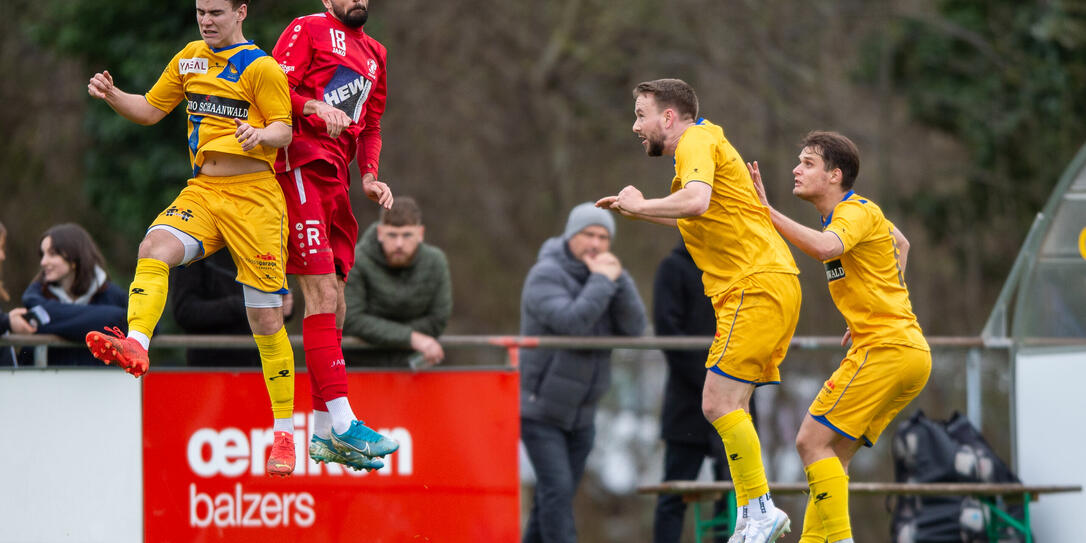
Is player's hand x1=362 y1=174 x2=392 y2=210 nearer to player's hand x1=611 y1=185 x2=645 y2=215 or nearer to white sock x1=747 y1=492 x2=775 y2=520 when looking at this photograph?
player's hand x1=611 y1=185 x2=645 y2=215

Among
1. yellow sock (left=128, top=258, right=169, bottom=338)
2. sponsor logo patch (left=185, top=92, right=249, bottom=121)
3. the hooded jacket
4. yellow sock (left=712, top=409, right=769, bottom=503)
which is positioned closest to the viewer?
yellow sock (left=128, top=258, right=169, bottom=338)

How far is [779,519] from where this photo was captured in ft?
19.6

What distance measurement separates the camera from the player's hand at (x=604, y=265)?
7.78 m

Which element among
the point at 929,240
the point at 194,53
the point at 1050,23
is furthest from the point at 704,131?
→ the point at 929,240

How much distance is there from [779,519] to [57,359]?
4.03 m

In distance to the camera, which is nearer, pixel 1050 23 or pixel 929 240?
pixel 1050 23

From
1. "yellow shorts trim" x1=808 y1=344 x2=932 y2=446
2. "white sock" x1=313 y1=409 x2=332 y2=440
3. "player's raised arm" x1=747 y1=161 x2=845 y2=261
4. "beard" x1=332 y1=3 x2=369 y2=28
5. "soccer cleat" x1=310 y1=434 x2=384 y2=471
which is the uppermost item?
"beard" x1=332 y1=3 x2=369 y2=28

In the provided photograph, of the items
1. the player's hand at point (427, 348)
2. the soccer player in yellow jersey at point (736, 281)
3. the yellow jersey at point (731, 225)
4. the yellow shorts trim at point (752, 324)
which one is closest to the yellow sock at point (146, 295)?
the player's hand at point (427, 348)

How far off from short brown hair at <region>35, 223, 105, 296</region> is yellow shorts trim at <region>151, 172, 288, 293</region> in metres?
1.63

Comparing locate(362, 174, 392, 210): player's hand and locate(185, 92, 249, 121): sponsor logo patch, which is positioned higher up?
locate(185, 92, 249, 121): sponsor logo patch

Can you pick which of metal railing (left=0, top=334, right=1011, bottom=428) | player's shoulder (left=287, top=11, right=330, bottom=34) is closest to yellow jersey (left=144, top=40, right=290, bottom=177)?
player's shoulder (left=287, top=11, right=330, bottom=34)

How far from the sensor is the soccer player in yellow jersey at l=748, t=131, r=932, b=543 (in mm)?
6078

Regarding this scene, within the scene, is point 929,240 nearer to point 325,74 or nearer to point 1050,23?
point 1050,23

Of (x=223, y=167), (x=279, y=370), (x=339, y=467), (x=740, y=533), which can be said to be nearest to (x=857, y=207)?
(x=740, y=533)
